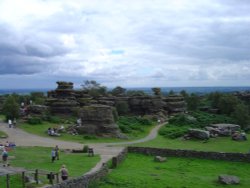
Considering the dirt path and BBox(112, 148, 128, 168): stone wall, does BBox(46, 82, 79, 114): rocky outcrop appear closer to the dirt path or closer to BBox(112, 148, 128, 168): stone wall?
the dirt path

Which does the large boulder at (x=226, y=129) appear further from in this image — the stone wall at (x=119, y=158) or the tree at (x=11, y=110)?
the tree at (x=11, y=110)

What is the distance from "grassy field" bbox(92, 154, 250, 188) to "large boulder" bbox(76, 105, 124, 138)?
13262 millimetres

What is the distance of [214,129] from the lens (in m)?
67.4

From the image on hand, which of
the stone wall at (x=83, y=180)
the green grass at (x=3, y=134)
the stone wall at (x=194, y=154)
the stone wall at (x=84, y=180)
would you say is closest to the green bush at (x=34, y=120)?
the green grass at (x=3, y=134)

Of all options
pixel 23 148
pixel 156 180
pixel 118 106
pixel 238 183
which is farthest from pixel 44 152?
pixel 118 106

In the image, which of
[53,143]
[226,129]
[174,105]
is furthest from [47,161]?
[174,105]

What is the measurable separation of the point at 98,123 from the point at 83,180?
1248 inches

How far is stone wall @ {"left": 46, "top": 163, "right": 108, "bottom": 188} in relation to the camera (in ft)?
81.5

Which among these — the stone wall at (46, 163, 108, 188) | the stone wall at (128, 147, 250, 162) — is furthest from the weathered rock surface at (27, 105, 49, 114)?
the stone wall at (46, 163, 108, 188)

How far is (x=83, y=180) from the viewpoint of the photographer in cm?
2759

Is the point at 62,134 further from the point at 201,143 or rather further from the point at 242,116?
the point at 242,116

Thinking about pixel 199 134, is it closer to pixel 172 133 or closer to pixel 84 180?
pixel 172 133

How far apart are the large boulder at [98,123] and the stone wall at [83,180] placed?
25543 mm

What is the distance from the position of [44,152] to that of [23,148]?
3.43m
